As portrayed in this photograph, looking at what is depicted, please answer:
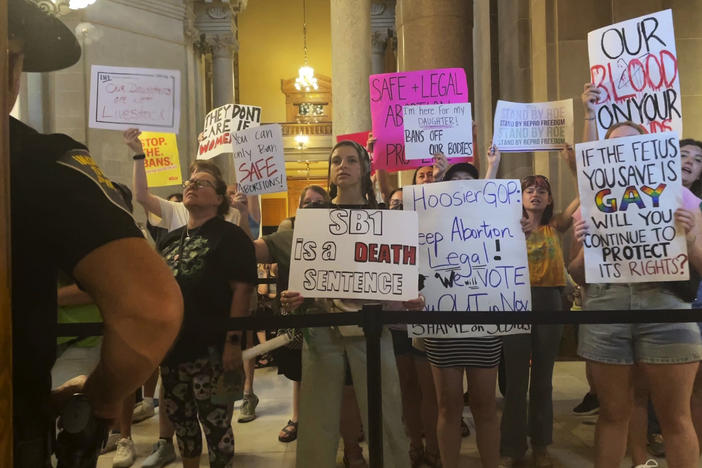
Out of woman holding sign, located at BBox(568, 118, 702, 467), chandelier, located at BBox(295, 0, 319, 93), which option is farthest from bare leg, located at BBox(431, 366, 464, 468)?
chandelier, located at BBox(295, 0, 319, 93)

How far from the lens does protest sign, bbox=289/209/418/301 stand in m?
3.08

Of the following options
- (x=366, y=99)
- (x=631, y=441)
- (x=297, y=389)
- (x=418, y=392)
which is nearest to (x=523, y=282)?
(x=631, y=441)

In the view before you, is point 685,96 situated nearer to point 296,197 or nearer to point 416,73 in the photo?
point 416,73

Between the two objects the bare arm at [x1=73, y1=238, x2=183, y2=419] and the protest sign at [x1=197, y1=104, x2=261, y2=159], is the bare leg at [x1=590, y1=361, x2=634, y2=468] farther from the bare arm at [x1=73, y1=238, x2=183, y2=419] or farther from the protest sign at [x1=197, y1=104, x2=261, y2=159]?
the protest sign at [x1=197, y1=104, x2=261, y2=159]

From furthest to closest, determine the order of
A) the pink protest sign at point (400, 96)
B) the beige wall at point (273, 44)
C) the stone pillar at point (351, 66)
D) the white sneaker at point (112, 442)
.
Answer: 1. the beige wall at point (273, 44)
2. the stone pillar at point (351, 66)
3. the pink protest sign at point (400, 96)
4. the white sneaker at point (112, 442)

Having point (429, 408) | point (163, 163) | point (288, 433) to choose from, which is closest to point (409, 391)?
point (429, 408)

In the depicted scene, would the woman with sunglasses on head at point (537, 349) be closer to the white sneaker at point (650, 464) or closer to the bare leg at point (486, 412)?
the white sneaker at point (650, 464)

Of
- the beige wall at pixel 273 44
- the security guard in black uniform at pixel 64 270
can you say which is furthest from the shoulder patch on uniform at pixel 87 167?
the beige wall at pixel 273 44

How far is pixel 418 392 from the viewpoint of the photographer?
193 inches

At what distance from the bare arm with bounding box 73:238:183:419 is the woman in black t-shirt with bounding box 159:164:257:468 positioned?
2.36m

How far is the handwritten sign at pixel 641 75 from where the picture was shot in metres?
3.96

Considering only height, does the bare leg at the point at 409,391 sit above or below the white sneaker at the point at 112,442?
above

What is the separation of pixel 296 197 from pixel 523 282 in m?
28.5

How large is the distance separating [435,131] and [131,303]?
4.25m
